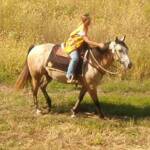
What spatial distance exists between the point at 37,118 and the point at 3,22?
5.54 m

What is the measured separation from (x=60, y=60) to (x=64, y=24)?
4.71m

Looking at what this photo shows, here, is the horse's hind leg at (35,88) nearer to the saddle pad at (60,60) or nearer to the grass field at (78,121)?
the grass field at (78,121)

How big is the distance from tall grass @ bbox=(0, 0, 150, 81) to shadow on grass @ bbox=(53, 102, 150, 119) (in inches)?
74.4

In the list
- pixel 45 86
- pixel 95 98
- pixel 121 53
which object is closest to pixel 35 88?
pixel 45 86

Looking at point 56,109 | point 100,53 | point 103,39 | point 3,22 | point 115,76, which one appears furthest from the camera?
point 3,22

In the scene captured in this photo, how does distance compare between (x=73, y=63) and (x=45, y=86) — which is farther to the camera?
(x=45, y=86)

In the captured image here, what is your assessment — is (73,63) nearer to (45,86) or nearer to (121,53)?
(121,53)

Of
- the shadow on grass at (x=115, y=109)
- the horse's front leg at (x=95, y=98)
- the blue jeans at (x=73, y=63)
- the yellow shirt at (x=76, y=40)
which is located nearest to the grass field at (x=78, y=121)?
the shadow on grass at (x=115, y=109)

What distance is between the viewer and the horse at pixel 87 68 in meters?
8.42

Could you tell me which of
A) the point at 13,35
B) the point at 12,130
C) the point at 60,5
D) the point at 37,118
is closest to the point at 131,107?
the point at 37,118

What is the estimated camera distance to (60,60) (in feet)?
29.1

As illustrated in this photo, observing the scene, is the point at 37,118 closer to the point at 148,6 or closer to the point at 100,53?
the point at 100,53

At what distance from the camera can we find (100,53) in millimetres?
8805

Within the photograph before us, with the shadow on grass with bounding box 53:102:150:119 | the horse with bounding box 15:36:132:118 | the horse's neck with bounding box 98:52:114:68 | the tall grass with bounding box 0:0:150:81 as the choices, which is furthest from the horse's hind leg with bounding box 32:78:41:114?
the tall grass with bounding box 0:0:150:81
